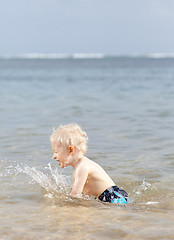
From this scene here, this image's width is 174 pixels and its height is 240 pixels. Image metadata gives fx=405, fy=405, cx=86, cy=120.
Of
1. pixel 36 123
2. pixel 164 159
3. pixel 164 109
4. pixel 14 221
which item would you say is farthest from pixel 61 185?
pixel 164 109

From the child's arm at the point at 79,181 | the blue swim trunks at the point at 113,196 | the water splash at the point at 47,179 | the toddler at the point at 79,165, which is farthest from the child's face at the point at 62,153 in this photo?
the blue swim trunks at the point at 113,196

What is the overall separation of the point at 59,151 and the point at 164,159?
235 centimetres

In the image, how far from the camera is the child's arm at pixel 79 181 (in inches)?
167

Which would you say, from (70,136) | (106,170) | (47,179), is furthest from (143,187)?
(70,136)

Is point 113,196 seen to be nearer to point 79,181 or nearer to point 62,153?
point 79,181

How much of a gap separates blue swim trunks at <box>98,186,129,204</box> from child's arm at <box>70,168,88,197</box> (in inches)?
10.6

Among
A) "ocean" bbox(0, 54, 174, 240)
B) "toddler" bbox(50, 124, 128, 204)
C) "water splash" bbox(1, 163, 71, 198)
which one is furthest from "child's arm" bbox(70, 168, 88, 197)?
"water splash" bbox(1, 163, 71, 198)

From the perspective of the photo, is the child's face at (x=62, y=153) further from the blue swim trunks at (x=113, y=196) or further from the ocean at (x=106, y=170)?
the blue swim trunks at (x=113, y=196)

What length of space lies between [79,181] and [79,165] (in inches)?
6.9

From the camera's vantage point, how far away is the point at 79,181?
425cm

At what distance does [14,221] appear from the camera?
3.68 metres

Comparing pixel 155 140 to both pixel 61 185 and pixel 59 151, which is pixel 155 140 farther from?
pixel 59 151

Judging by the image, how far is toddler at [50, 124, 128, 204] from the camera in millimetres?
4242

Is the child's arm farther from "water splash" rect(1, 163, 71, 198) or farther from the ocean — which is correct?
"water splash" rect(1, 163, 71, 198)
